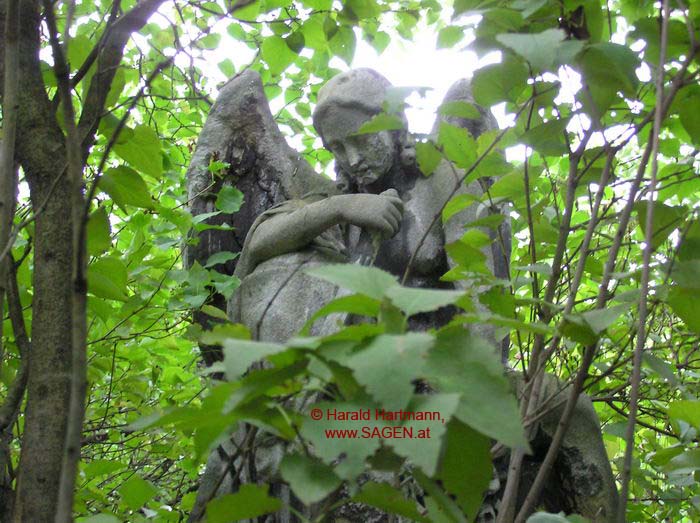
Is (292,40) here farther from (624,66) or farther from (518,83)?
(624,66)

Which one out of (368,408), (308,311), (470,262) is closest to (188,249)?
(308,311)

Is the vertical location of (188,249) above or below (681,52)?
above

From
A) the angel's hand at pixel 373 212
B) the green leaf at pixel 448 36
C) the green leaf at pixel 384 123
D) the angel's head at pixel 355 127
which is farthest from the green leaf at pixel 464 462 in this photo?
the angel's head at pixel 355 127

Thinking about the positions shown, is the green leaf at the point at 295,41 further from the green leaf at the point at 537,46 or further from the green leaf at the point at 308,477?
the green leaf at the point at 308,477

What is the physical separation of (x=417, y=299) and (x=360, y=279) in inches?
2.9

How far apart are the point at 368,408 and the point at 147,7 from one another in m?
1.26

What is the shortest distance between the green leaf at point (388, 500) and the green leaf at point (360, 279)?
0.27m

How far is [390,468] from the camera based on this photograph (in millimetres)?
971

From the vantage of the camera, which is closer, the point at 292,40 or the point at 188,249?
the point at 292,40

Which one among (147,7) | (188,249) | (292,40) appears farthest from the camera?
(188,249)

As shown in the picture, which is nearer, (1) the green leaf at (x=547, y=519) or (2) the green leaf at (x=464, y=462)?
(2) the green leaf at (x=464, y=462)

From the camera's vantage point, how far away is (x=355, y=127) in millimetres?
2932

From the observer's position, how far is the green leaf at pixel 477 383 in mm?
824

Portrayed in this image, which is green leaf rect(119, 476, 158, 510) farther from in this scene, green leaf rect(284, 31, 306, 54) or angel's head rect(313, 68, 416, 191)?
angel's head rect(313, 68, 416, 191)
